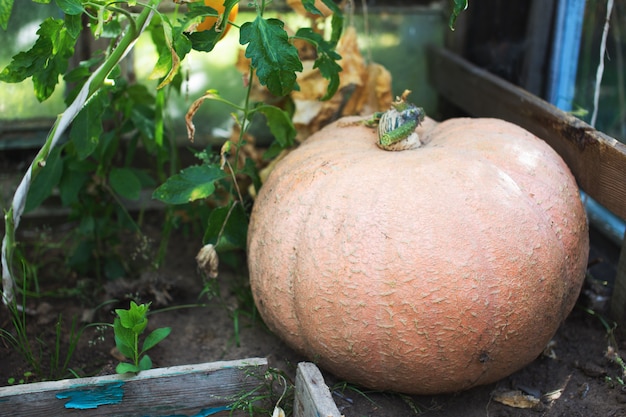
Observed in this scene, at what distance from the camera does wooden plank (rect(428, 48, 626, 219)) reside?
229cm

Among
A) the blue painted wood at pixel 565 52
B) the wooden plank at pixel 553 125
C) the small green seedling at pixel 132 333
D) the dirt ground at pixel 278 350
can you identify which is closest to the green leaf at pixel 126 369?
the small green seedling at pixel 132 333

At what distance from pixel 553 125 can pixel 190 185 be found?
1.36 metres

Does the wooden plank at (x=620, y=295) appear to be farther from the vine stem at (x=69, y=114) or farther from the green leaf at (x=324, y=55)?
the vine stem at (x=69, y=114)

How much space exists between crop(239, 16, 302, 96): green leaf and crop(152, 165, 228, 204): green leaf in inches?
18.0

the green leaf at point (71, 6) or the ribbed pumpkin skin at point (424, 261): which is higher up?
the green leaf at point (71, 6)

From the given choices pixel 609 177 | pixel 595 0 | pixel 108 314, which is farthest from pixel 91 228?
pixel 595 0

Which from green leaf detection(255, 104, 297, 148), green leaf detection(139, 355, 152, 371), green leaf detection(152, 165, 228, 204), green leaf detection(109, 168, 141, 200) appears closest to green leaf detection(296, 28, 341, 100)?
green leaf detection(255, 104, 297, 148)

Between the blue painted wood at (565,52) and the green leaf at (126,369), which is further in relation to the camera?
the blue painted wood at (565,52)

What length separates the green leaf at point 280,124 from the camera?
2.45 m

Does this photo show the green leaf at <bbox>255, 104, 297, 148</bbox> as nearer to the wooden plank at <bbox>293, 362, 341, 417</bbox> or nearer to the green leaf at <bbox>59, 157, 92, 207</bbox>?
the green leaf at <bbox>59, 157, 92, 207</bbox>

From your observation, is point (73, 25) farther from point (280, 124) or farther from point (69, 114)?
point (280, 124)

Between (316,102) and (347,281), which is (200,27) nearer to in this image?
(316,102)

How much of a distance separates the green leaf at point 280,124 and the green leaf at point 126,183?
1.88 feet

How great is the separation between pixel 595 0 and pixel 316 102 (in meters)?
1.30
